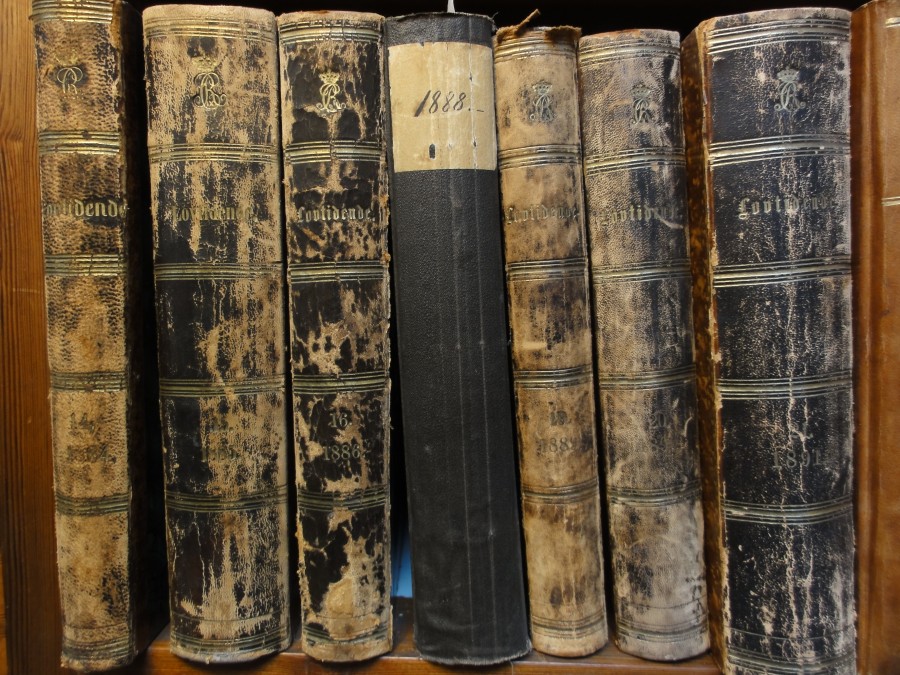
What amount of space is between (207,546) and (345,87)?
1.60ft

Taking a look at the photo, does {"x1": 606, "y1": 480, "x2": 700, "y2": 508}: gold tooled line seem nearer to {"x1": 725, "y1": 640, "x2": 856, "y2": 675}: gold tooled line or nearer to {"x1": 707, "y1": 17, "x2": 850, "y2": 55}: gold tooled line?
{"x1": 725, "y1": 640, "x2": 856, "y2": 675}: gold tooled line

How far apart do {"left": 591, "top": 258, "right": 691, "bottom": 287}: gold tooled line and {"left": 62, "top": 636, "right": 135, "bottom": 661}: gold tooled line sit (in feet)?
2.00

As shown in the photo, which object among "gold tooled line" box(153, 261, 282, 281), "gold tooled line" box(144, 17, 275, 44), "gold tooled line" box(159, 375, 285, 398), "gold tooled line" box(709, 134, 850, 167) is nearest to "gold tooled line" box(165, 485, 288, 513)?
"gold tooled line" box(159, 375, 285, 398)

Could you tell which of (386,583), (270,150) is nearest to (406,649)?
(386,583)

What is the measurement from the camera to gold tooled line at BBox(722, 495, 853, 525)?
0.62 m

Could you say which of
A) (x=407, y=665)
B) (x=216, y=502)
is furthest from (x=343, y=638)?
(x=216, y=502)

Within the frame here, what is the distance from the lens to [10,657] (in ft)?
2.17

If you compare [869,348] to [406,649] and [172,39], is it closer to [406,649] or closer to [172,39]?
[406,649]

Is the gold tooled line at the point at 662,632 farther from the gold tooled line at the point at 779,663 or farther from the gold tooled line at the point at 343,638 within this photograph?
the gold tooled line at the point at 343,638

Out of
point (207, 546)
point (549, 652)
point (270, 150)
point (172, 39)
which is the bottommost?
point (549, 652)

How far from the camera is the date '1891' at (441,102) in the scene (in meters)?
0.62

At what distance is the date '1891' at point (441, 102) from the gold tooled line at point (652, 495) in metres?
0.42

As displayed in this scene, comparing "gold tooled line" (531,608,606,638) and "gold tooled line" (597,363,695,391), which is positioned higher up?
"gold tooled line" (597,363,695,391)

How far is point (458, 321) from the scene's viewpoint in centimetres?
63
